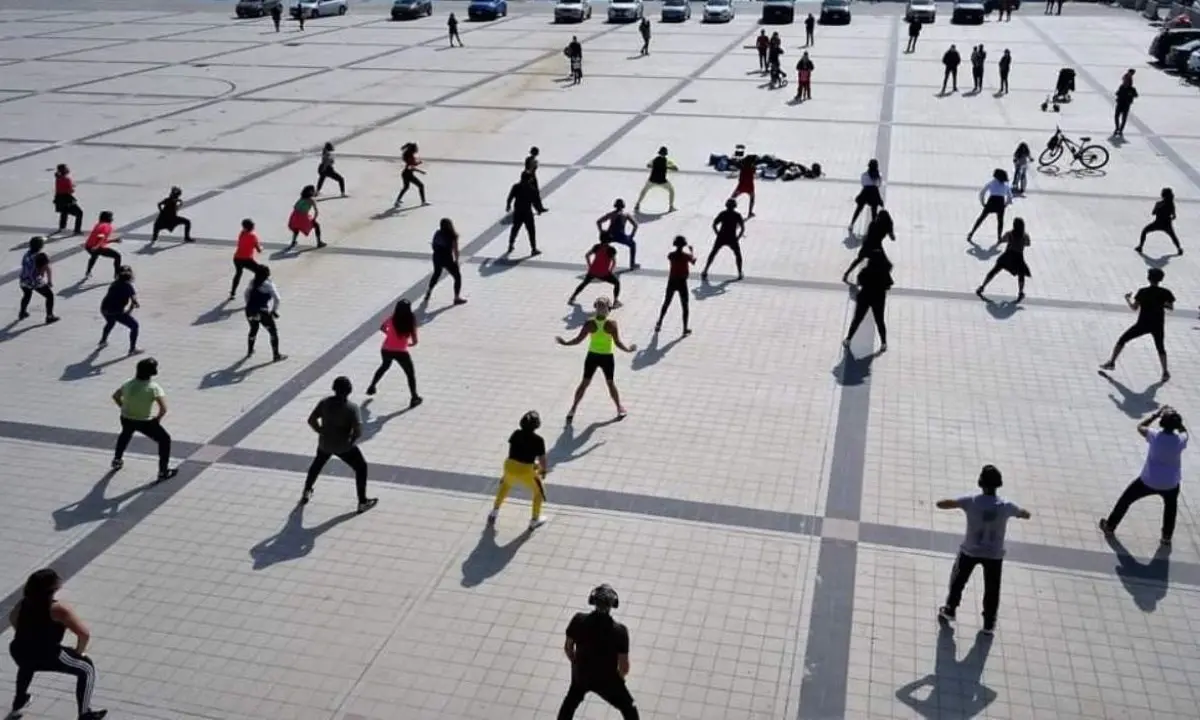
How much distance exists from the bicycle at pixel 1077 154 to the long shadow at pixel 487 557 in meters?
17.2

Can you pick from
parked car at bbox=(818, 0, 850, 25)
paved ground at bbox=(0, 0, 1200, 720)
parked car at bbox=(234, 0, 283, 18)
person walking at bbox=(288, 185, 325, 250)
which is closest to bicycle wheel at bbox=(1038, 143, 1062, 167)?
paved ground at bbox=(0, 0, 1200, 720)

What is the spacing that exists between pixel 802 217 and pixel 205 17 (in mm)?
42972

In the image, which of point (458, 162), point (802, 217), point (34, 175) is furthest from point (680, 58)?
point (34, 175)

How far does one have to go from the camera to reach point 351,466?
9.08 m

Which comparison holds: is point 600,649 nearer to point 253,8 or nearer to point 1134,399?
point 1134,399

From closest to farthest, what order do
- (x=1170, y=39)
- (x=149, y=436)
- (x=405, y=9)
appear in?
(x=149, y=436) < (x=1170, y=39) < (x=405, y=9)

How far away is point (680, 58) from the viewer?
36.9m

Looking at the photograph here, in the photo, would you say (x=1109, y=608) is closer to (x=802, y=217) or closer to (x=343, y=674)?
(x=343, y=674)

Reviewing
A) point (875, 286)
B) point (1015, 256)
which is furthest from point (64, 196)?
point (1015, 256)

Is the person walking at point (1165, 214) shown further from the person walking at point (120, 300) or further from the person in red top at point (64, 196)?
the person in red top at point (64, 196)

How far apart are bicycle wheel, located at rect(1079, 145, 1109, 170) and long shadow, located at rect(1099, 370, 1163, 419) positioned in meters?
11.0

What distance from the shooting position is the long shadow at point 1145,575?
26.3 feet

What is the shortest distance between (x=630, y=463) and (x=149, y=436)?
4615 mm

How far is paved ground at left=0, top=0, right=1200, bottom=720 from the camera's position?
7297 mm
